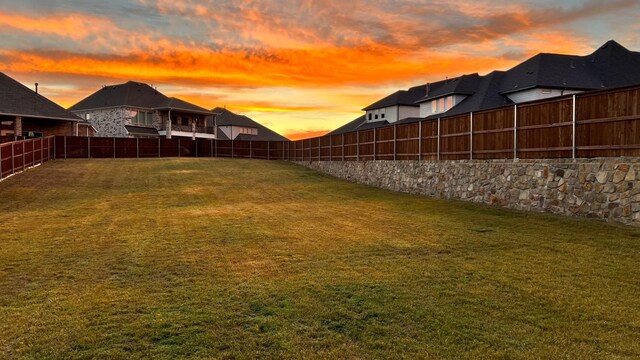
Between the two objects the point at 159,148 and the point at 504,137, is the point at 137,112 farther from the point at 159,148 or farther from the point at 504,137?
the point at 504,137

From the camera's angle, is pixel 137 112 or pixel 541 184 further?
pixel 137 112

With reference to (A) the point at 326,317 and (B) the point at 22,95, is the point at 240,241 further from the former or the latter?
(B) the point at 22,95

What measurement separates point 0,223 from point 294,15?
1555 centimetres

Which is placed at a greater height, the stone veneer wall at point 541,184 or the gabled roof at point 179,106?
the gabled roof at point 179,106

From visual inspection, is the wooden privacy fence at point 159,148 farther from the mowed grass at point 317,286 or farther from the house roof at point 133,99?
the mowed grass at point 317,286

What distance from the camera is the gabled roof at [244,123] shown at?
8288cm

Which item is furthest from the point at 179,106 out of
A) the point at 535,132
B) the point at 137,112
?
the point at 535,132

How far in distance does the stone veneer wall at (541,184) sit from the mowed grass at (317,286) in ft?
2.82

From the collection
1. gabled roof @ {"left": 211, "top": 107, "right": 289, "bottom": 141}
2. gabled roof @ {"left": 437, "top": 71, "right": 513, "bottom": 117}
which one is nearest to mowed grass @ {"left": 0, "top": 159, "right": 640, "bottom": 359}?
gabled roof @ {"left": 437, "top": 71, "right": 513, "bottom": 117}

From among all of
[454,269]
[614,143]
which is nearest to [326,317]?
[454,269]

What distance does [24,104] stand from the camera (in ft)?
125

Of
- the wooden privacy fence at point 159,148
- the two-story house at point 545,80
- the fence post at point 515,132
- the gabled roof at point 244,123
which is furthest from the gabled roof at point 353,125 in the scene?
the fence post at point 515,132

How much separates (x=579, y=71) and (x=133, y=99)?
49.8m

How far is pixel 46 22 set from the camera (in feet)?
71.4
